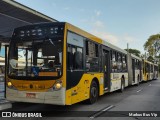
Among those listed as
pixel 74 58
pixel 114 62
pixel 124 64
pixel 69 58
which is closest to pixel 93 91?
pixel 74 58

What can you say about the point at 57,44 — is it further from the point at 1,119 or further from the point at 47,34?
the point at 1,119

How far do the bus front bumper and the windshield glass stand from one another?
53 cm

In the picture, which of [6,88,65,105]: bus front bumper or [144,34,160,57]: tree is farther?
[144,34,160,57]: tree

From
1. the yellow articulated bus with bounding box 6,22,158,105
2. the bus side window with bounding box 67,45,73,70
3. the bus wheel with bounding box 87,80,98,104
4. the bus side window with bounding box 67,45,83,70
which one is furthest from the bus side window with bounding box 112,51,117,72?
the bus side window with bounding box 67,45,73,70

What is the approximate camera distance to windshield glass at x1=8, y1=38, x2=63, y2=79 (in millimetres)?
8883

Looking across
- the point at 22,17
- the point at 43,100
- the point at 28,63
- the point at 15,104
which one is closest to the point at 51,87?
the point at 43,100

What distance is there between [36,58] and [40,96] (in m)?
1.26

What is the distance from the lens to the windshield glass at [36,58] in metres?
8.88

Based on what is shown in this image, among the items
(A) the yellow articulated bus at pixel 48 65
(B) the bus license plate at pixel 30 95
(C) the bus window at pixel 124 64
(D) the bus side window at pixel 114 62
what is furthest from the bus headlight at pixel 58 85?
(C) the bus window at pixel 124 64

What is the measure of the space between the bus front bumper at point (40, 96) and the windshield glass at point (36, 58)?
1.73 ft

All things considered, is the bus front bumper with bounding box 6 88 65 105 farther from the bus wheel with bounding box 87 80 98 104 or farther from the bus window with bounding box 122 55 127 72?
the bus window with bounding box 122 55 127 72

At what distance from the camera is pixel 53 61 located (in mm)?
8938

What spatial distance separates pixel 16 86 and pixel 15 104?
294cm

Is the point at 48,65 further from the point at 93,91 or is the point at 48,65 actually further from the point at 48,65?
the point at 93,91
